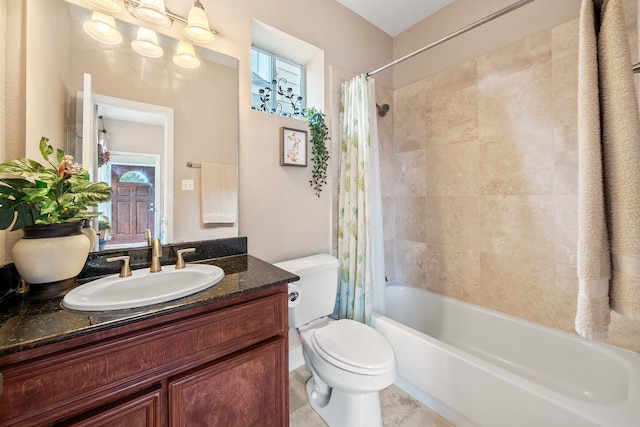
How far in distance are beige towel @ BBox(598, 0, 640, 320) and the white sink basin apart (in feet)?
4.00

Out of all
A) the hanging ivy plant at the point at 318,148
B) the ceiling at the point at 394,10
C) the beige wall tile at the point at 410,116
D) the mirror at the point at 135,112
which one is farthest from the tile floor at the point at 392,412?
the ceiling at the point at 394,10

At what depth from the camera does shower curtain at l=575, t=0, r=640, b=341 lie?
0.63m

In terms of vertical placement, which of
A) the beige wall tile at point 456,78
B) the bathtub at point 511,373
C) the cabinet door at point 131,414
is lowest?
the bathtub at point 511,373

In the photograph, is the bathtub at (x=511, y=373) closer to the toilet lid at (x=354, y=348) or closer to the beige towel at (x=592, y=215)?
the toilet lid at (x=354, y=348)

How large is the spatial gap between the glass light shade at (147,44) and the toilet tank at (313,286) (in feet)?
4.18

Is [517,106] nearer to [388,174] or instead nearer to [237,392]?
[388,174]

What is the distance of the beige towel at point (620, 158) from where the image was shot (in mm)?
623

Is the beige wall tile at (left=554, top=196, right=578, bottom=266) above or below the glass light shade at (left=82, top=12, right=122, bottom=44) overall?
below

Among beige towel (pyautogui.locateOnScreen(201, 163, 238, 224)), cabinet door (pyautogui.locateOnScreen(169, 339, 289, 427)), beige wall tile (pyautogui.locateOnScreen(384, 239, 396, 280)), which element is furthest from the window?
cabinet door (pyautogui.locateOnScreen(169, 339, 289, 427))

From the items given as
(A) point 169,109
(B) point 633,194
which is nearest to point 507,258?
(B) point 633,194

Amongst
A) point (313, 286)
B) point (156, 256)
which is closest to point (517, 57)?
point (313, 286)

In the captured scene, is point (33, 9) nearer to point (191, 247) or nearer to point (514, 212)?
point (191, 247)

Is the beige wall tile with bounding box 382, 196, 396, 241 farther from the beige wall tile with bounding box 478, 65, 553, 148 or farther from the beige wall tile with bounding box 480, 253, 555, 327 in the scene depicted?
the beige wall tile with bounding box 478, 65, 553, 148

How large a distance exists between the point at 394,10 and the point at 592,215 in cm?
210
